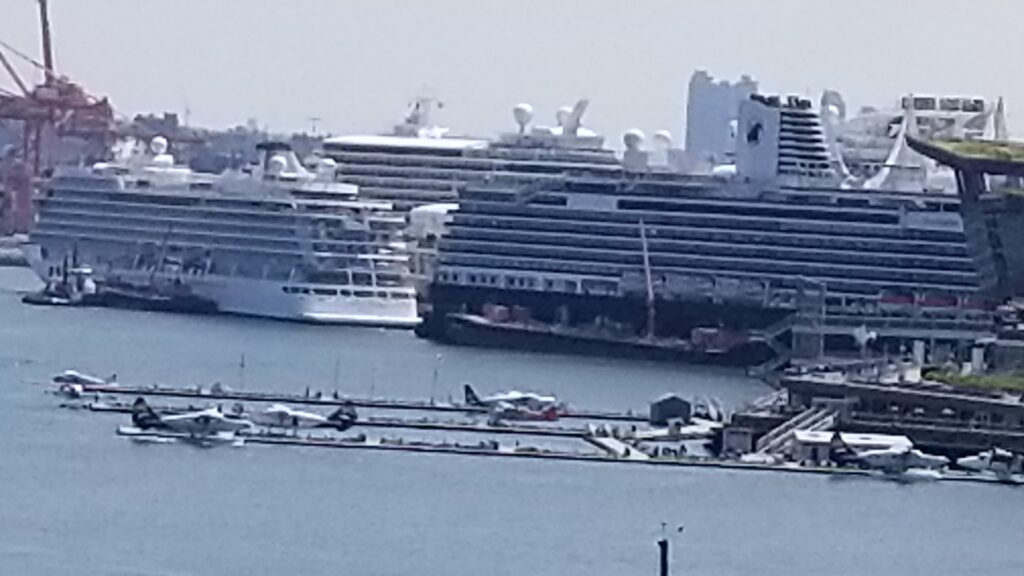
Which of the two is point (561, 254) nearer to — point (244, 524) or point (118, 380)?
point (118, 380)

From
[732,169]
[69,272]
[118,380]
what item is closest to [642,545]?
[118,380]

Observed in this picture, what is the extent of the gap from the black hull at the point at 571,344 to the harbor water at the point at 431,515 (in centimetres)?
1319

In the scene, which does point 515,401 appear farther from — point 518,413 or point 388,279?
point 388,279

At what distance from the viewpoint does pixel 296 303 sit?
66375mm

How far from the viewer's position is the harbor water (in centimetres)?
3247

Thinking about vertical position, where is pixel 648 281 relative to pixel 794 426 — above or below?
above

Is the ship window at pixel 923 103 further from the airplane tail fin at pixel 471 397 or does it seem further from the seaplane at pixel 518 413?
the seaplane at pixel 518 413

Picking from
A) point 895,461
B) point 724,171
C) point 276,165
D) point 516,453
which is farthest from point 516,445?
point 276,165

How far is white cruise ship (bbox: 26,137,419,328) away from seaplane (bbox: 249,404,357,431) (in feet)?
71.5

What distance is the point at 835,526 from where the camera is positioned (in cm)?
3641

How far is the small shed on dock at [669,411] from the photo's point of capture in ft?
148

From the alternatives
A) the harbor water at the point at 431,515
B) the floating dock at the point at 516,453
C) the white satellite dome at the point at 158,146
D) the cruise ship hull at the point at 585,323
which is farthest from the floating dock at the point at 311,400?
the white satellite dome at the point at 158,146

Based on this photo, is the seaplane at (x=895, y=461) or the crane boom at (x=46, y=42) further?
the crane boom at (x=46, y=42)

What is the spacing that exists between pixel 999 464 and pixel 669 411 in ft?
16.0
